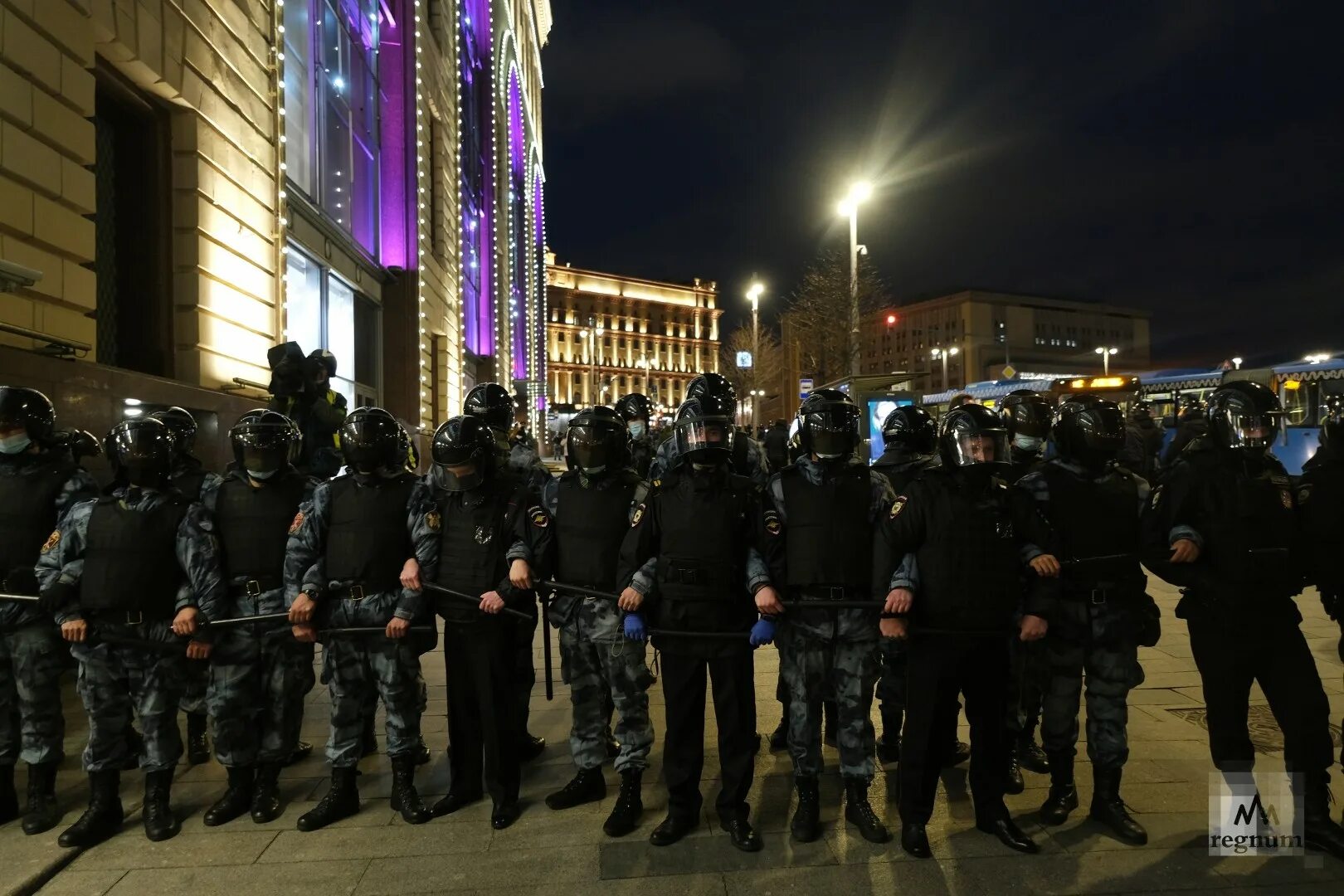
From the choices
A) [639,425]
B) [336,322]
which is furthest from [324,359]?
[336,322]

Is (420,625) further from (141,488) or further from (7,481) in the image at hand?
(7,481)

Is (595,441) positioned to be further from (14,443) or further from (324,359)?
(324,359)

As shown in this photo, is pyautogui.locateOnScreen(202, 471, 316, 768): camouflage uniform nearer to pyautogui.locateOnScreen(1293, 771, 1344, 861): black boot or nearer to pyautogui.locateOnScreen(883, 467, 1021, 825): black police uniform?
pyautogui.locateOnScreen(883, 467, 1021, 825): black police uniform

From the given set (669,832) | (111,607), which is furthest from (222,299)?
(669,832)

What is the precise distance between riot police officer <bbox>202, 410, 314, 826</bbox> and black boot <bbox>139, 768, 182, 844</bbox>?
215 millimetres

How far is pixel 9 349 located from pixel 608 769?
18.3ft

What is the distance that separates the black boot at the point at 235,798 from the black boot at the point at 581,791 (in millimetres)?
1655

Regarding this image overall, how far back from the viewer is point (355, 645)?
4.30 metres

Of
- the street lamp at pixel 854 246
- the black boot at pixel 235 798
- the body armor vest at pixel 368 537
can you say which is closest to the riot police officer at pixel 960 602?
the body armor vest at pixel 368 537

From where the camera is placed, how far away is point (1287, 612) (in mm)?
3787

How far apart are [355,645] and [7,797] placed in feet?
6.53

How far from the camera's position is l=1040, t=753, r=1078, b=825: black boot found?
13.3 feet

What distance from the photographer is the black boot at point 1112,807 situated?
3805mm

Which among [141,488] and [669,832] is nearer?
[669,832]
